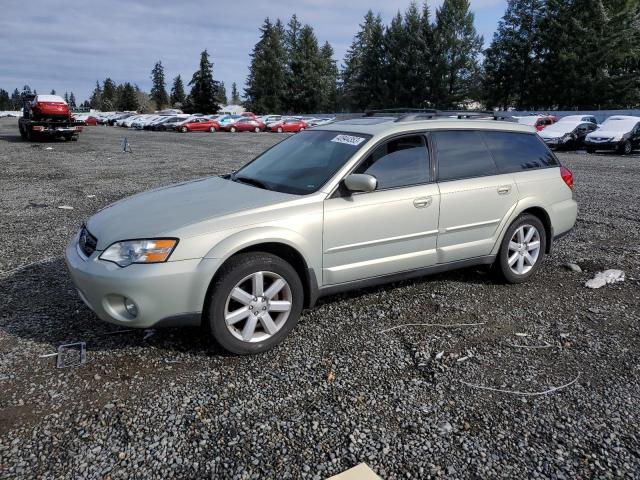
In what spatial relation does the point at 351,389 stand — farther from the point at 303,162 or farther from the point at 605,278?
the point at 605,278

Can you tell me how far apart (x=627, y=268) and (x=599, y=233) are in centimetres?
171

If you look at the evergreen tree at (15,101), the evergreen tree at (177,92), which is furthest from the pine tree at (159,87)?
the evergreen tree at (15,101)

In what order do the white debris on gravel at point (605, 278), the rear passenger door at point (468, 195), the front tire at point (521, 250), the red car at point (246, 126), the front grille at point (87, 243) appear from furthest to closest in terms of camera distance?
the red car at point (246, 126)
the white debris on gravel at point (605, 278)
the front tire at point (521, 250)
the rear passenger door at point (468, 195)
the front grille at point (87, 243)

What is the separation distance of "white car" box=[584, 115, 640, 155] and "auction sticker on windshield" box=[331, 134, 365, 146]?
2121 cm

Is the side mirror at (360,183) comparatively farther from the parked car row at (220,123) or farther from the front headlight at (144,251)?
the parked car row at (220,123)

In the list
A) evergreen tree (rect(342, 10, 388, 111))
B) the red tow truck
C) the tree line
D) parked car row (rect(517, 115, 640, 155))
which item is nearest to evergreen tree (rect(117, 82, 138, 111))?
the tree line

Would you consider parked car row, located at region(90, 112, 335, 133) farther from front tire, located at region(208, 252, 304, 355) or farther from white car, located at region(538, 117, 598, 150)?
front tire, located at region(208, 252, 304, 355)

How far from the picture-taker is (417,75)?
6038 cm

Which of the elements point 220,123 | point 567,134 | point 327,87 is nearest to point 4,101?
point 327,87

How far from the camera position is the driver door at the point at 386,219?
12.6 feet

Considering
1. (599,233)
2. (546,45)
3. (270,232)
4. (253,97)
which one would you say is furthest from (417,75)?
(270,232)

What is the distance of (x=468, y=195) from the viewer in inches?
178

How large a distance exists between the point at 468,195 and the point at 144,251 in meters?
2.84

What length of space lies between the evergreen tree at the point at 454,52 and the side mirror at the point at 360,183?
6060cm
